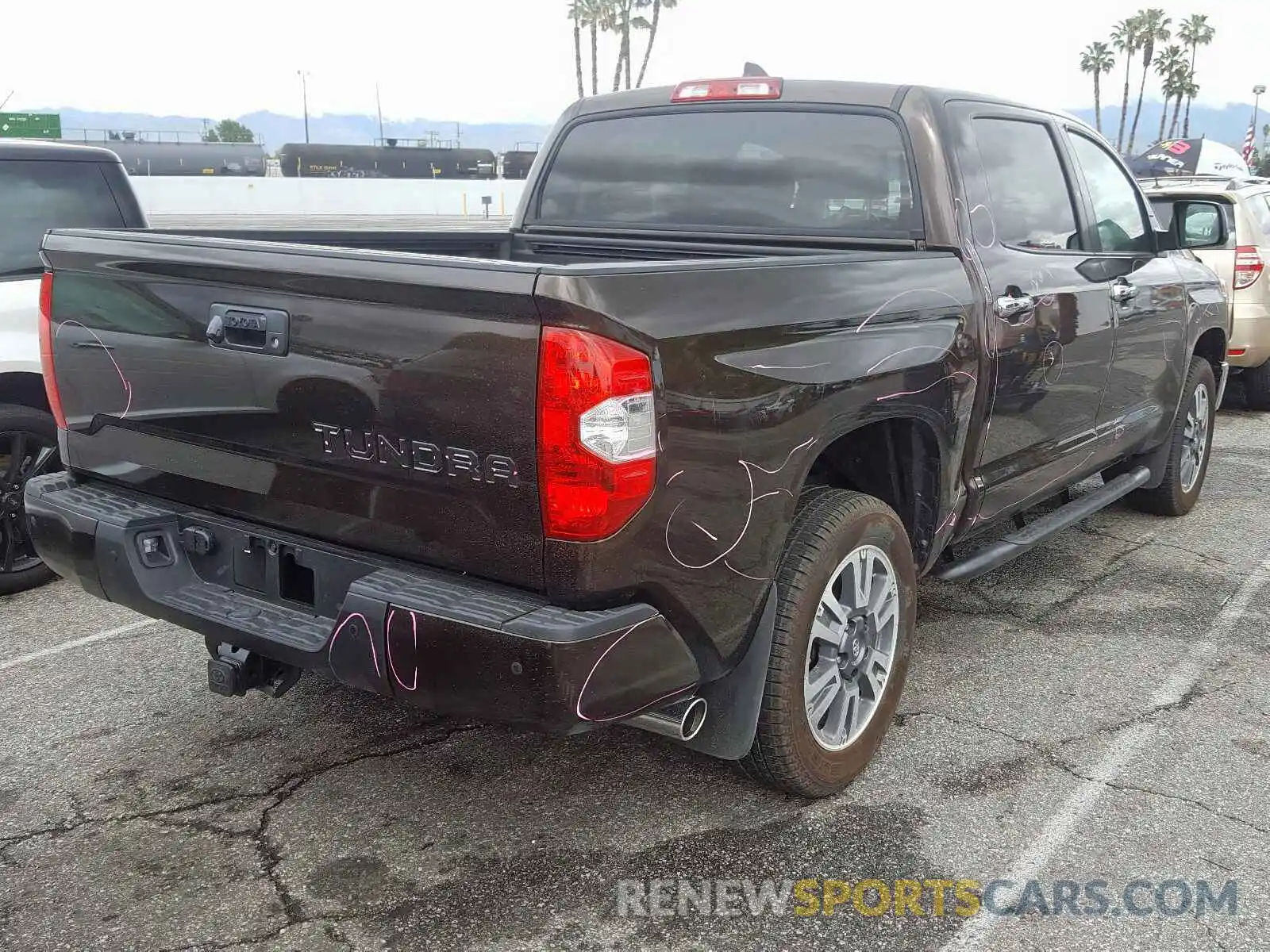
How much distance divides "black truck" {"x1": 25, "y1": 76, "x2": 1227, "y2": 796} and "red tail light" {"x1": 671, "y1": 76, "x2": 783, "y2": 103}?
0.01m

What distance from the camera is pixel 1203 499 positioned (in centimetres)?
671

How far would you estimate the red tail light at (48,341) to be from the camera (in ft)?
10.2

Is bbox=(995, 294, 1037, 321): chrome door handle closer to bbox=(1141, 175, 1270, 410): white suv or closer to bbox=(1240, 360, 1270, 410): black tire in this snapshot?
bbox=(1141, 175, 1270, 410): white suv

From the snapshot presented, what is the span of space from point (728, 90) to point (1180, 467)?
335cm

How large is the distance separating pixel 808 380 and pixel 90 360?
1866 mm

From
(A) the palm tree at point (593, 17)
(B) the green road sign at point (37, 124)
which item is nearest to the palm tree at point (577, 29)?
(A) the palm tree at point (593, 17)

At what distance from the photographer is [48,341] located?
10.4 ft

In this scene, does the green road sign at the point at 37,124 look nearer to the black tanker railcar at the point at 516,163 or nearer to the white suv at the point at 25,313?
the black tanker railcar at the point at 516,163

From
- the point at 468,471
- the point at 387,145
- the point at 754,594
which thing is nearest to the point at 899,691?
the point at 754,594

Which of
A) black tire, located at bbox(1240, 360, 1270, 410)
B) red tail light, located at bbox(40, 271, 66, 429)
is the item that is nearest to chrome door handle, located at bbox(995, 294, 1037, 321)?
red tail light, located at bbox(40, 271, 66, 429)

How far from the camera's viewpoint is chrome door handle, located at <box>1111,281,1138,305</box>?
450cm

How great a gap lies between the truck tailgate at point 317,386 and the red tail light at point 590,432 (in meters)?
0.04

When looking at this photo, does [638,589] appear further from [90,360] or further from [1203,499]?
[1203,499]

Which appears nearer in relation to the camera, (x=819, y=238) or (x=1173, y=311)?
(x=819, y=238)
